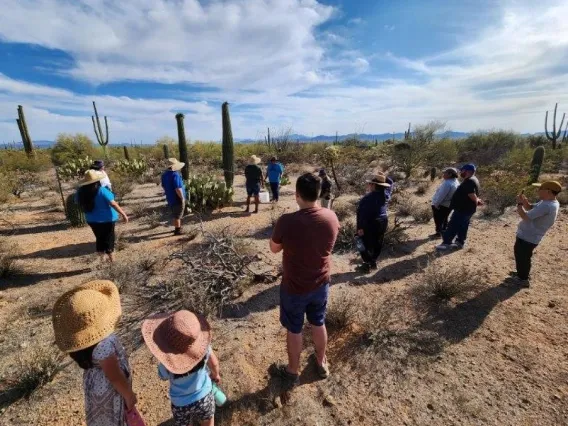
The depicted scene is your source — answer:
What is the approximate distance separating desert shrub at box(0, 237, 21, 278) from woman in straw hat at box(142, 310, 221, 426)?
4555mm

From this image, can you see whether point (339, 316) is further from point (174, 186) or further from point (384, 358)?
point (174, 186)

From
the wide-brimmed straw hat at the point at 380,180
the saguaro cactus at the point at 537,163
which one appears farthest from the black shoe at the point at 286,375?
the saguaro cactus at the point at 537,163

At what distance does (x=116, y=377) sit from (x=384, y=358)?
246 centimetres

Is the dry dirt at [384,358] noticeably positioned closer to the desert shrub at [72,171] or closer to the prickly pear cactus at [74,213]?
the prickly pear cactus at [74,213]

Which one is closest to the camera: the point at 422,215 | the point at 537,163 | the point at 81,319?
the point at 81,319

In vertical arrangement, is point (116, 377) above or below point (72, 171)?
above

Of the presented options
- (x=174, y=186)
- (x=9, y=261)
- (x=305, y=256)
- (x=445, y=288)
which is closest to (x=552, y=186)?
(x=445, y=288)

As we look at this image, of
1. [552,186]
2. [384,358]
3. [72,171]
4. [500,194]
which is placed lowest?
[384,358]

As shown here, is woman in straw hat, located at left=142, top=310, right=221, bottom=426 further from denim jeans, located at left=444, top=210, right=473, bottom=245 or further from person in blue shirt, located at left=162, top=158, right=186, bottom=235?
denim jeans, located at left=444, top=210, right=473, bottom=245

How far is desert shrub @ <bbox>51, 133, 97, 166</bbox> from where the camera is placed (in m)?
19.1

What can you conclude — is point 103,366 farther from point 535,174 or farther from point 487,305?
point 535,174

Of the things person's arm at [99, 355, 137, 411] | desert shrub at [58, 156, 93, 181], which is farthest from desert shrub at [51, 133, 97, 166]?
person's arm at [99, 355, 137, 411]

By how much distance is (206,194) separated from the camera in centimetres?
864

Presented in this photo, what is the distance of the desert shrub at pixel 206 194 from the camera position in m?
8.57
